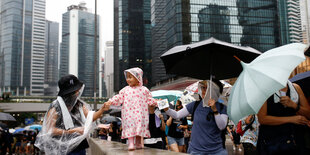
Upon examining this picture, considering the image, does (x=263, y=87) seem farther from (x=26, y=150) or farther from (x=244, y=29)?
(x=244, y=29)

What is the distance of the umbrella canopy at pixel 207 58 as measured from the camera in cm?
409

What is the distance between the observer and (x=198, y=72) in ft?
15.1

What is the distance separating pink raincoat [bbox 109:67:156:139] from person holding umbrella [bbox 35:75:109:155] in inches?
17.1

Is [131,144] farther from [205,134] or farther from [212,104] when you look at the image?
[212,104]

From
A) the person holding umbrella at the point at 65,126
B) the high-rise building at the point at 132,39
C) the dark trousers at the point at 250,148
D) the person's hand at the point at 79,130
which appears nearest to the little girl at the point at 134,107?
the person holding umbrella at the point at 65,126

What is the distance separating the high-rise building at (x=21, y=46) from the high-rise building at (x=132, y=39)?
78.9 meters

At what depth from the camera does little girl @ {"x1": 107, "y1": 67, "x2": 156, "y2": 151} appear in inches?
170

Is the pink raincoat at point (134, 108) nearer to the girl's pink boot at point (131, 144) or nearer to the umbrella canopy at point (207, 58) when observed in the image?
the girl's pink boot at point (131, 144)

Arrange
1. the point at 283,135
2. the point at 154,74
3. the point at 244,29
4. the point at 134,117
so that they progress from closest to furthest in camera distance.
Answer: the point at 283,135 → the point at 134,117 → the point at 244,29 → the point at 154,74

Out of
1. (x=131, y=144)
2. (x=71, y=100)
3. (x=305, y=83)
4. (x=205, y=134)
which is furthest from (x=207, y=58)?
(x=71, y=100)

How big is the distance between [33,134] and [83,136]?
62.7ft

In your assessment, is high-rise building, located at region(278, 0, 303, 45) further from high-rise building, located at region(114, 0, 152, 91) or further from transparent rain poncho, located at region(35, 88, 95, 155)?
transparent rain poncho, located at region(35, 88, 95, 155)

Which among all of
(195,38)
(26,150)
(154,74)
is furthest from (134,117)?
(154,74)

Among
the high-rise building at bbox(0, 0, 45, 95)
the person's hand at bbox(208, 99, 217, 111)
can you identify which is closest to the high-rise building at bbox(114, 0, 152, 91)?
the high-rise building at bbox(0, 0, 45, 95)
